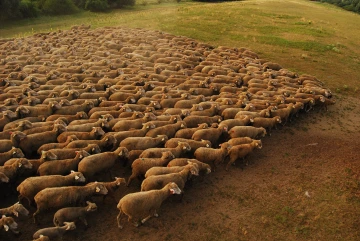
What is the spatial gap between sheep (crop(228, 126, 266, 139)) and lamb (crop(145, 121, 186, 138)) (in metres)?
2.14

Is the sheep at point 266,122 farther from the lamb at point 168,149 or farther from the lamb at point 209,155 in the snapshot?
the lamb at point 168,149

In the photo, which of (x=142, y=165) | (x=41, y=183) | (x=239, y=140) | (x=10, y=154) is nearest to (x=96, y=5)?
(x=10, y=154)

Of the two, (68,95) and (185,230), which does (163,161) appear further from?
(68,95)

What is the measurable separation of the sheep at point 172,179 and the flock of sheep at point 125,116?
33 mm

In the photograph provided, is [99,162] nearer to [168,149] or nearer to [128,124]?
[168,149]

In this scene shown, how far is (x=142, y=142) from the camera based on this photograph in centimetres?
1251

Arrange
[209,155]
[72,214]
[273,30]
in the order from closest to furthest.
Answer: [72,214] → [209,155] → [273,30]

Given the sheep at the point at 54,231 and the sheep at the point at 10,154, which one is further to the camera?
the sheep at the point at 10,154

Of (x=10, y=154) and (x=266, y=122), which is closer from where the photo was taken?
(x=10, y=154)

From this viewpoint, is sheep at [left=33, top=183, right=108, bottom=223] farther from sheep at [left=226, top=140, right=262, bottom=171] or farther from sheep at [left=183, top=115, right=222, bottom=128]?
sheep at [left=183, top=115, right=222, bottom=128]

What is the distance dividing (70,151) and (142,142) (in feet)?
8.74

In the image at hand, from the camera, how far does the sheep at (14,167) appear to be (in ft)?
33.8

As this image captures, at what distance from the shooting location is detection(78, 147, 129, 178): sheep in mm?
10844

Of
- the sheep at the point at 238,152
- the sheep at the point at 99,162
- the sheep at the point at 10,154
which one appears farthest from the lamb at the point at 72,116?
the sheep at the point at 238,152
